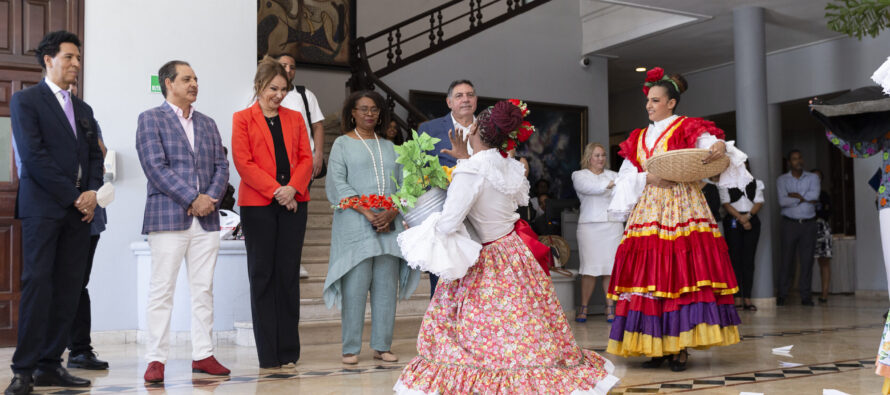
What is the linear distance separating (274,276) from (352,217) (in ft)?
1.77

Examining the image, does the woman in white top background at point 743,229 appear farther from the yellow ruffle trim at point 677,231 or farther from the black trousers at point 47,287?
the black trousers at point 47,287

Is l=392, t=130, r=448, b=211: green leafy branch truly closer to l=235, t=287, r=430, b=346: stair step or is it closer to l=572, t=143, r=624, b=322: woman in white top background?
l=235, t=287, r=430, b=346: stair step

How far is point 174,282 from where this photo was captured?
4.19 metres

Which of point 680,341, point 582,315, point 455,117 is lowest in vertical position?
point 582,315

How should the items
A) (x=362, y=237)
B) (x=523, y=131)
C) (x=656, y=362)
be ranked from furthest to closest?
(x=362, y=237)
(x=656, y=362)
(x=523, y=131)

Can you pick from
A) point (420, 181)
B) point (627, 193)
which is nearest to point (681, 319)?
point (627, 193)

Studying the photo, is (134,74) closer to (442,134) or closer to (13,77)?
(13,77)

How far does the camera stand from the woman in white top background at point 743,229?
337 inches

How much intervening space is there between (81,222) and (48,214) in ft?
0.65

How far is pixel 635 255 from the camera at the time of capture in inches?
168

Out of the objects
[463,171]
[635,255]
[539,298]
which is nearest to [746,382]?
[635,255]

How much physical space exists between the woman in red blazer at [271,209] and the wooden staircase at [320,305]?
78 centimetres

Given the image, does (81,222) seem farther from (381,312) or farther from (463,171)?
(463,171)

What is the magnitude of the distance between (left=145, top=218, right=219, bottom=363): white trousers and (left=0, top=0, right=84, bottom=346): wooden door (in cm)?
210
